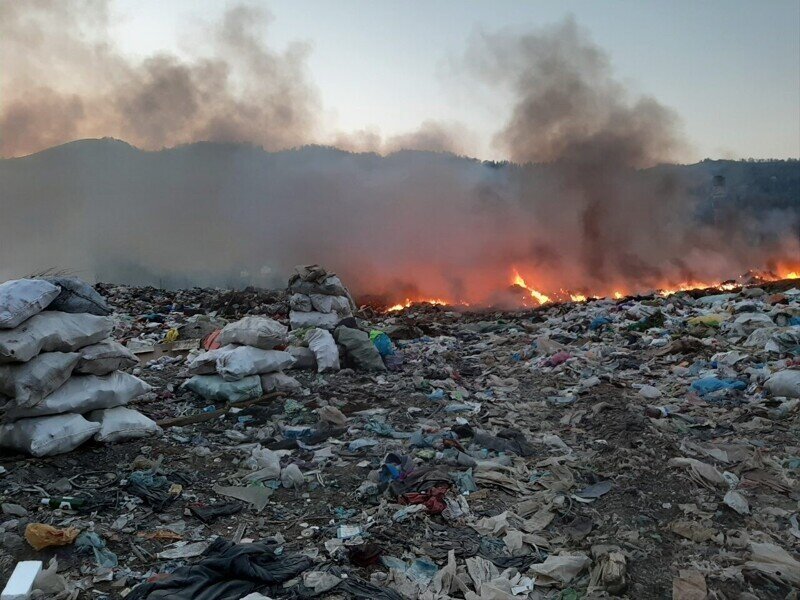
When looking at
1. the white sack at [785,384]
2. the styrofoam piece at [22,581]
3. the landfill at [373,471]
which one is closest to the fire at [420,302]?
the landfill at [373,471]

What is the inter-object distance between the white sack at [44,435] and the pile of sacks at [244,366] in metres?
1.75

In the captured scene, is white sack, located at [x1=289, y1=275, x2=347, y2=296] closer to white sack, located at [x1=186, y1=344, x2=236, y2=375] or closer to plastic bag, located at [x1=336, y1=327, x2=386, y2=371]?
plastic bag, located at [x1=336, y1=327, x2=386, y2=371]

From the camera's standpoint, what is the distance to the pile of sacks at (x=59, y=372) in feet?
12.1

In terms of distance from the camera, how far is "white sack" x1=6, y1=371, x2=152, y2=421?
3.79 metres

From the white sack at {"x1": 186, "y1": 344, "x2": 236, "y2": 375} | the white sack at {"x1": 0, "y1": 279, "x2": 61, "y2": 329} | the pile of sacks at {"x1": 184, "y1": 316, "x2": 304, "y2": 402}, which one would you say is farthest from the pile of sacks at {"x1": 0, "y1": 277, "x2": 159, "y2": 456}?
the white sack at {"x1": 186, "y1": 344, "x2": 236, "y2": 375}

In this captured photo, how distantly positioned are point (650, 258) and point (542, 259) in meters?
3.92

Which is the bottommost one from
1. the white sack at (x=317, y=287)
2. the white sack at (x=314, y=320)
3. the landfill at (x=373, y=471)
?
the landfill at (x=373, y=471)

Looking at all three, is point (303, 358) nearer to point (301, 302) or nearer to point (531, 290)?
point (301, 302)

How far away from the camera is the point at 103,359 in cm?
425

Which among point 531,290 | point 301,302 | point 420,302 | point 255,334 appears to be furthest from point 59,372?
point 531,290

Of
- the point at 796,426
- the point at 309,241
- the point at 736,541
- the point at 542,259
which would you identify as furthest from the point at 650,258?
the point at 736,541

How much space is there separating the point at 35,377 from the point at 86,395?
39 centimetres

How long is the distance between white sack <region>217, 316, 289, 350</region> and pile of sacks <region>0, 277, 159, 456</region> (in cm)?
144

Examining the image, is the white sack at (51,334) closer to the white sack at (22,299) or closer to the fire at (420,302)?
the white sack at (22,299)
